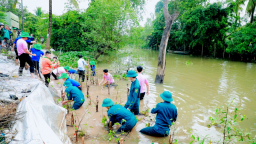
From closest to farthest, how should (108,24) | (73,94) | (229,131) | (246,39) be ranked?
1. (229,131)
2. (73,94)
3. (108,24)
4. (246,39)

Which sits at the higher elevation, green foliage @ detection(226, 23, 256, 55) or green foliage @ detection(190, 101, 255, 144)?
green foliage @ detection(226, 23, 256, 55)

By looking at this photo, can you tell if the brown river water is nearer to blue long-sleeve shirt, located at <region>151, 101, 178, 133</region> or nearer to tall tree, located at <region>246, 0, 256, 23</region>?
blue long-sleeve shirt, located at <region>151, 101, 178, 133</region>

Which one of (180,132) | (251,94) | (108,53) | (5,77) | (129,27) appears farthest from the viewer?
(108,53)

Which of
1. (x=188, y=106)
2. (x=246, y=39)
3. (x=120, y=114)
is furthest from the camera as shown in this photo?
(x=246, y=39)

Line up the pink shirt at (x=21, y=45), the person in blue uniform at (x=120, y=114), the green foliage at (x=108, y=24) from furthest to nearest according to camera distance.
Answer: the green foliage at (x=108, y=24) < the pink shirt at (x=21, y=45) < the person in blue uniform at (x=120, y=114)

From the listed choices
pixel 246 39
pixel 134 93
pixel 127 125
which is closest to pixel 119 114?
pixel 127 125

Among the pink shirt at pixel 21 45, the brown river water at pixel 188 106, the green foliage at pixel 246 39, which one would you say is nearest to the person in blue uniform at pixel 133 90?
the brown river water at pixel 188 106

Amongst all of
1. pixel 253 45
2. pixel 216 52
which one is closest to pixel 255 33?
pixel 253 45

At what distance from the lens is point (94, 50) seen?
48.7 ft

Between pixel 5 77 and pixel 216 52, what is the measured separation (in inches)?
1095

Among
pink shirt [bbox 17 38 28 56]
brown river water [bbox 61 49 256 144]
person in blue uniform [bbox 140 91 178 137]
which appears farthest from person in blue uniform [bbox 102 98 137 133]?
pink shirt [bbox 17 38 28 56]

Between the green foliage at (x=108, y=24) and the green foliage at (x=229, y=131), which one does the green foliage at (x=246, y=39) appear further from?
the green foliage at (x=229, y=131)

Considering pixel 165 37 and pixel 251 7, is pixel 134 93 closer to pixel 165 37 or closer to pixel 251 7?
pixel 165 37

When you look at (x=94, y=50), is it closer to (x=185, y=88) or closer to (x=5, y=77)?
(x=185, y=88)
